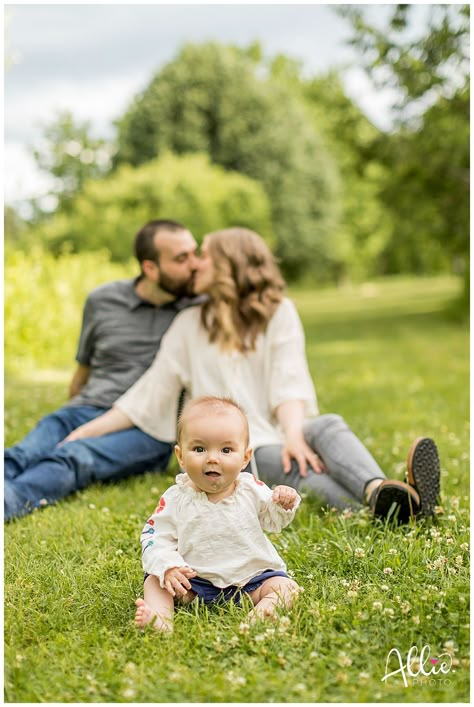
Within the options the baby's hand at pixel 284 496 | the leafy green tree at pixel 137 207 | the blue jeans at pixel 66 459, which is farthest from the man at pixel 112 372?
the leafy green tree at pixel 137 207

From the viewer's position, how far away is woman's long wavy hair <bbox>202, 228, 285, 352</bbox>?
4.81 meters

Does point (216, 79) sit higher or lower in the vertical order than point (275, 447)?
higher

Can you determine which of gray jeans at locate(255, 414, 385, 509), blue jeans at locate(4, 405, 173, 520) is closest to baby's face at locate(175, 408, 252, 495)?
gray jeans at locate(255, 414, 385, 509)

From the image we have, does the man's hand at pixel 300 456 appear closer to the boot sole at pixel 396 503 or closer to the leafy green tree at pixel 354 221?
the boot sole at pixel 396 503

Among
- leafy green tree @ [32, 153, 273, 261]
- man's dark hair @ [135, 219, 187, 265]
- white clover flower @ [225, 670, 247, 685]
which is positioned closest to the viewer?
white clover flower @ [225, 670, 247, 685]

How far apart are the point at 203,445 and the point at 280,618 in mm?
675

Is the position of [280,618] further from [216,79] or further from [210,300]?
[216,79]

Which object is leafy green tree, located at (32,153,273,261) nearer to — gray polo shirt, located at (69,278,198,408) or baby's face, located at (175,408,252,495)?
gray polo shirt, located at (69,278,198,408)

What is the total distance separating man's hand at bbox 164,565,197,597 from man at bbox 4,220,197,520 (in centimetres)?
182

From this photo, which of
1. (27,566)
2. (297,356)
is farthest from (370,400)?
(27,566)

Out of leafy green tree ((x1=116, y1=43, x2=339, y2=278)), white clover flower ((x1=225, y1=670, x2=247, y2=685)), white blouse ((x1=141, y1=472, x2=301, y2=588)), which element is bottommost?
white clover flower ((x1=225, y1=670, x2=247, y2=685))

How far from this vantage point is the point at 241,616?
2943 mm

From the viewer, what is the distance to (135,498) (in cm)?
471

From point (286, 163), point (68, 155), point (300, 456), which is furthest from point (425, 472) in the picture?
point (68, 155)
